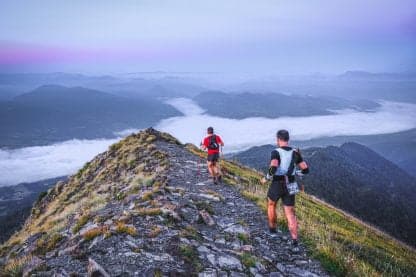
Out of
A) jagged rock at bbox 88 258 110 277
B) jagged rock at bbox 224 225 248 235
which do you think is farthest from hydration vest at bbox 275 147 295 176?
jagged rock at bbox 88 258 110 277

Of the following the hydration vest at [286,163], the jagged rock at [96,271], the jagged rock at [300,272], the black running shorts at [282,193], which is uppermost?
the hydration vest at [286,163]

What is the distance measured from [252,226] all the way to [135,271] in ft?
17.3

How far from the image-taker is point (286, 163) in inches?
419

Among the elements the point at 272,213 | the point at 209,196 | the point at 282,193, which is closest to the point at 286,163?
the point at 282,193

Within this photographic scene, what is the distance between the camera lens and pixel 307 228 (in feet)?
42.4

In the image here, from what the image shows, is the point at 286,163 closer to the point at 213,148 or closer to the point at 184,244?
the point at 184,244

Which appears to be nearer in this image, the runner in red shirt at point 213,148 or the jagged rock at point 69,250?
the jagged rock at point 69,250

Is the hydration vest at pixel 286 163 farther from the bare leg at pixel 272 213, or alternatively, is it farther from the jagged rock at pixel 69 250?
the jagged rock at pixel 69 250

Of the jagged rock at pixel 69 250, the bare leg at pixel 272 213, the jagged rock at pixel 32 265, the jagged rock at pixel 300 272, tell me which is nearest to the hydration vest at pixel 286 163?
the bare leg at pixel 272 213

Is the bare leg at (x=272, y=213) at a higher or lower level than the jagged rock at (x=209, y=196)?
higher

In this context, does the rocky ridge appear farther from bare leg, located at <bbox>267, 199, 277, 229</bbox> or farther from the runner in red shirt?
the runner in red shirt

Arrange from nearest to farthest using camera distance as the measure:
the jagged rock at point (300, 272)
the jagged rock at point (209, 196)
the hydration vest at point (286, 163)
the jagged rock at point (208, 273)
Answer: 1. the jagged rock at point (208, 273)
2. the jagged rock at point (300, 272)
3. the hydration vest at point (286, 163)
4. the jagged rock at point (209, 196)

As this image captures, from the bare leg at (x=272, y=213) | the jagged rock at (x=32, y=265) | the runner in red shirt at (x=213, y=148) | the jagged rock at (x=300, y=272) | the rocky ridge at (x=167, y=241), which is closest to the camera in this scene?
the rocky ridge at (x=167, y=241)

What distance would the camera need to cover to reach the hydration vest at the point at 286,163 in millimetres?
10648
